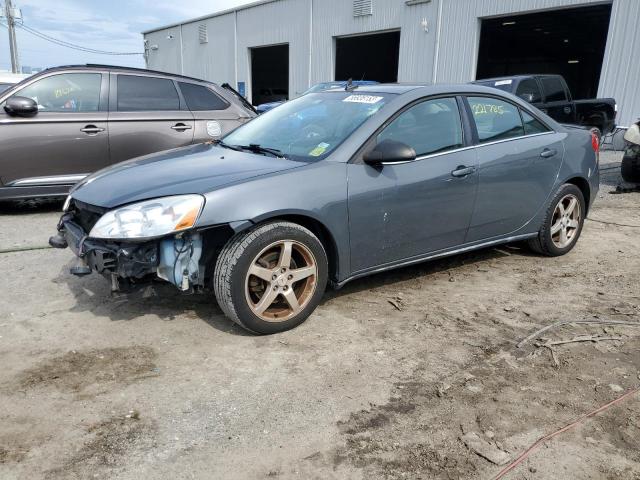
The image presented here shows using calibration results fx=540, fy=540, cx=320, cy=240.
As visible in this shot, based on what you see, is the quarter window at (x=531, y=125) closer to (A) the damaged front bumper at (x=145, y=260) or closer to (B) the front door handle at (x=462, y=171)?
(B) the front door handle at (x=462, y=171)

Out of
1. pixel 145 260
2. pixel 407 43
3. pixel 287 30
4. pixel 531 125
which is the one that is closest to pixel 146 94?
pixel 145 260

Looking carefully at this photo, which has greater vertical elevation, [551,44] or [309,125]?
[551,44]

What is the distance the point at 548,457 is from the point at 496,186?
2361mm

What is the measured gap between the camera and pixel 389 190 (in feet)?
11.7

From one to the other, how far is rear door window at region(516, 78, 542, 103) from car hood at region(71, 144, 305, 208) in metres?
7.98

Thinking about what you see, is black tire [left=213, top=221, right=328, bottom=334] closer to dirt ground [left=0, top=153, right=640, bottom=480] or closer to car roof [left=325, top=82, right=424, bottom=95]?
dirt ground [left=0, top=153, right=640, bottom=480]

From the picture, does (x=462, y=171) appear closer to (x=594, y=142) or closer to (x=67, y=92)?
(x=594, y=142)

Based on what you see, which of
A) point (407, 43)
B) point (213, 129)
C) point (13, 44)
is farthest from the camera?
point (13, 44)

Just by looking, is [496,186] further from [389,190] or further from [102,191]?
[102,191]

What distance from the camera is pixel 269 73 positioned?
3061 cm

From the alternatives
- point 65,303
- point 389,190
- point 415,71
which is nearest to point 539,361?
point 389,190

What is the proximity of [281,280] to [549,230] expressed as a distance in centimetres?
276

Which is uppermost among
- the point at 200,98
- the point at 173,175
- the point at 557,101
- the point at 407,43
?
the point at 407,43

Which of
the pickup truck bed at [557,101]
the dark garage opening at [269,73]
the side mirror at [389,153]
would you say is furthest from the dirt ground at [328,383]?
the dark garage opening at [269,73]
